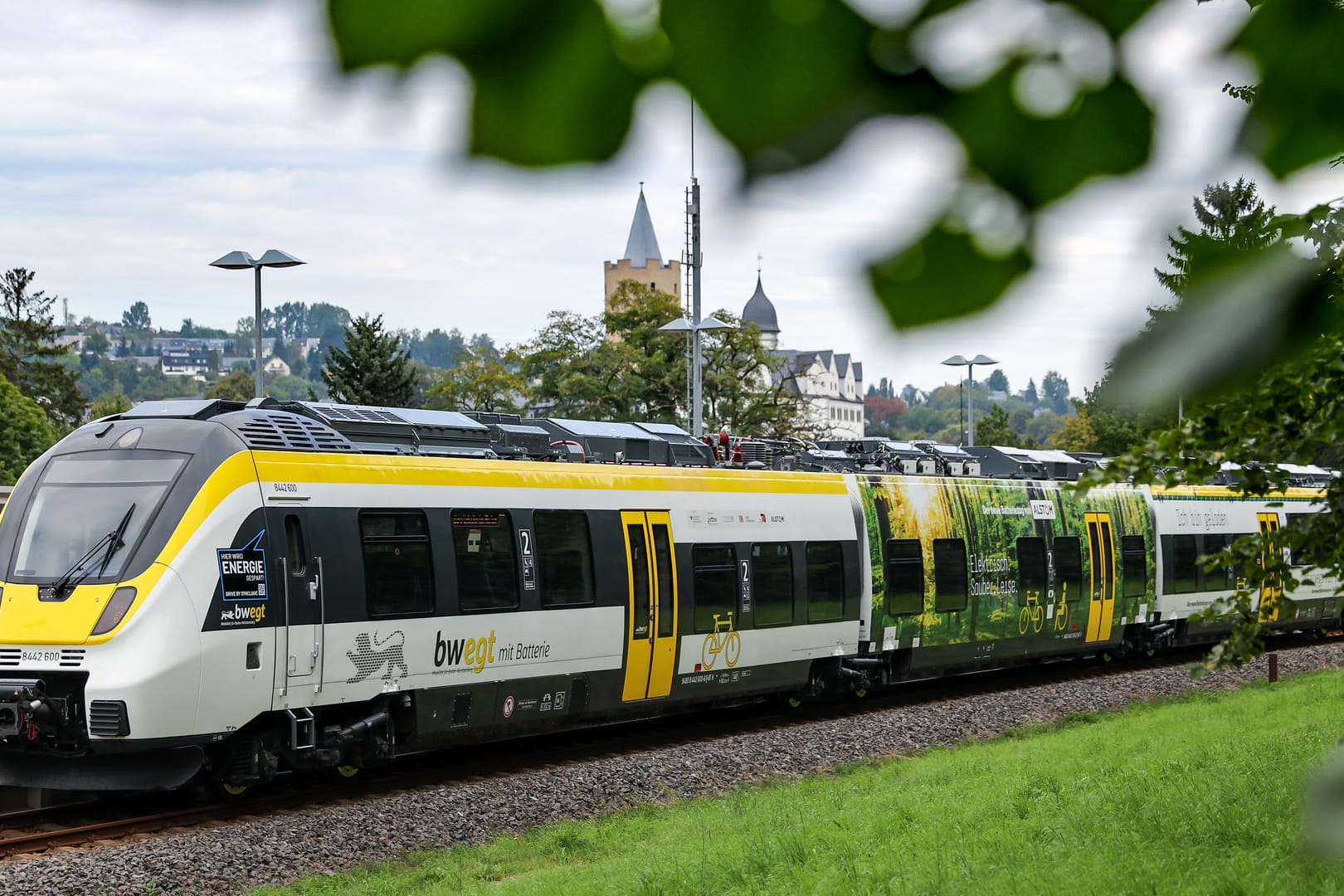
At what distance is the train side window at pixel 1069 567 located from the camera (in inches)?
811

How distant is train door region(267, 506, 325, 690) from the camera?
11070 millimetres

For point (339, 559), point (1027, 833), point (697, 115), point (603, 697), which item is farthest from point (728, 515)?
point (697, 115)

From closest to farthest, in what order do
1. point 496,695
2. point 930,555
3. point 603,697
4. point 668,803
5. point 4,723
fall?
1. point 4,723
2. point 668,803
3. point 496,695
4. point 603,697
5. point 930,555

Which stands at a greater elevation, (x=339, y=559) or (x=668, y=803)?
(x=339, y=559)

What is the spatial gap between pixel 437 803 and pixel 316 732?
127 centimetres

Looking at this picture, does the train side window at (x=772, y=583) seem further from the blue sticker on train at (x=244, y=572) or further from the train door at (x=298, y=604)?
the blue sticker on train at (x=244, y=572)

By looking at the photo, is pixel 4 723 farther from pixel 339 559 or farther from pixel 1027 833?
pixel 1027 833

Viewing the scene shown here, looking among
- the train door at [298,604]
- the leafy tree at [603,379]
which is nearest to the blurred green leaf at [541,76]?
the train door at [298,604]

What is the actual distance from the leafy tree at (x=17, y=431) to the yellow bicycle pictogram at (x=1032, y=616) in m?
41.7

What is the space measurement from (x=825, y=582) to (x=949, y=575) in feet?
8.41

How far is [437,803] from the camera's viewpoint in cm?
1117

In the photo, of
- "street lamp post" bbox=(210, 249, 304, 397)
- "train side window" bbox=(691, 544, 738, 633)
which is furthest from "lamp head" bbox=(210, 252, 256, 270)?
"train side window" bbox=(691, 544, 738, 633)

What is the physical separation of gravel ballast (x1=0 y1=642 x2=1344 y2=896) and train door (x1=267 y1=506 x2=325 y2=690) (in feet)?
3.50

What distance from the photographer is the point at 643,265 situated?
1.54 m
